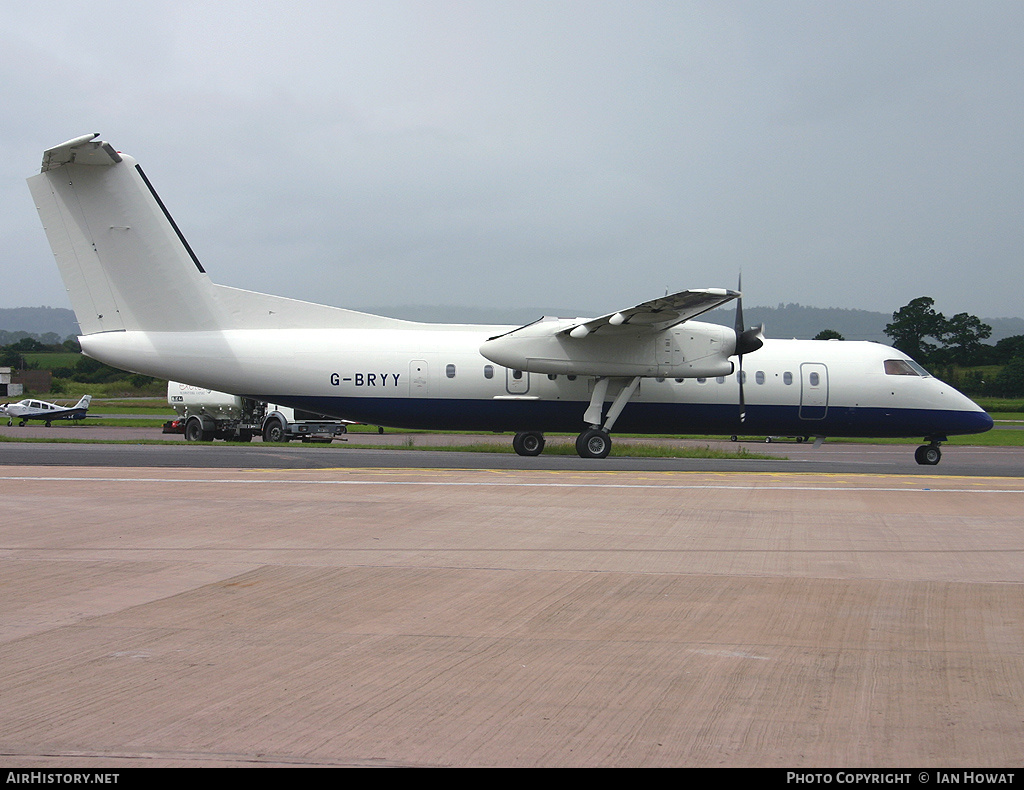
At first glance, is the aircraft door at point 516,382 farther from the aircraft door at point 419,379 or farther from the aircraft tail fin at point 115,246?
the aircraft tail fin at point 115,246

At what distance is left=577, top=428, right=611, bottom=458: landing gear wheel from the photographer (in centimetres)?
2194

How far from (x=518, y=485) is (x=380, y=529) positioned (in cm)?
491

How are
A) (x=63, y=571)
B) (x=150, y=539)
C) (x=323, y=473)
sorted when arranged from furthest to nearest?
(x=323, y=473) → (x=150, y=539) → (x=63, y=571)

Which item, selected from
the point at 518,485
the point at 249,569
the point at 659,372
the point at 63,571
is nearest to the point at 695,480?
the point at 518,485

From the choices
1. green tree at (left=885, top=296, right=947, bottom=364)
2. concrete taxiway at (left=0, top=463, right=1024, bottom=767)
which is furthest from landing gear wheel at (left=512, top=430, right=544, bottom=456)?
green tree at (left=885, top=296, right=947, bottom=364)

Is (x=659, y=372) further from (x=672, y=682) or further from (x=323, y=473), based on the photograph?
(x=672, y=682)

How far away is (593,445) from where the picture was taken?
866 inches

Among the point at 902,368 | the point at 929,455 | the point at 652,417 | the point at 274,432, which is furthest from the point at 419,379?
the point at 274,432

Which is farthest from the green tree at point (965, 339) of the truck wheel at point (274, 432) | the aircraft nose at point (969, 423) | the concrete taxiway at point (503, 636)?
the concrete taxiway at point (503, 636)

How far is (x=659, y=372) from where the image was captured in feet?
71.3

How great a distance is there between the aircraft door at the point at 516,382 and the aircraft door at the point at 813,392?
7.75 meters

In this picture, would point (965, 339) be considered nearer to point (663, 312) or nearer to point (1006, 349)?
point (1006, 349)

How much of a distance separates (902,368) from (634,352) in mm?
8336

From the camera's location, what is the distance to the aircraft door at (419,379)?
21766 mm
